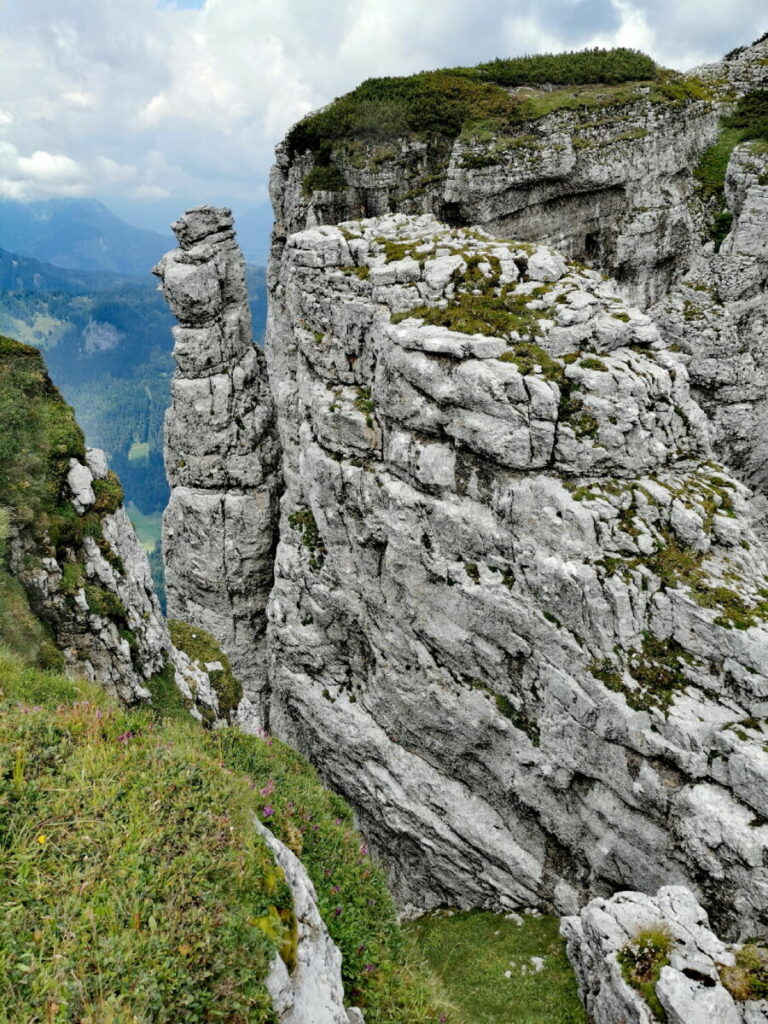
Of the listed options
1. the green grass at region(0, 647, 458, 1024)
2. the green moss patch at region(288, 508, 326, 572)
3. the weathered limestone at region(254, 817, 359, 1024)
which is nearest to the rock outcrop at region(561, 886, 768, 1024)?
the green grass at region(0, 647, 458, 1024)

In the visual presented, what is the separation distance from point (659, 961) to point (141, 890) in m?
15.2

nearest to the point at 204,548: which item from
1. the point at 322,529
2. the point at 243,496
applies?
the point at 243,496

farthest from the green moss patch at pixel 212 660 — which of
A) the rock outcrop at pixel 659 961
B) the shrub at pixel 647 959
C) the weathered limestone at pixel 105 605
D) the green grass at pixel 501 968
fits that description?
the shrub at pixel 647 959

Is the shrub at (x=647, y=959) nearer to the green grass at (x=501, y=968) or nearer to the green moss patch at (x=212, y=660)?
the green grass at (x=501, y=968)

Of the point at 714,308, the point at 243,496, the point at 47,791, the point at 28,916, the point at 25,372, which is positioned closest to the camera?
the point at 28,916

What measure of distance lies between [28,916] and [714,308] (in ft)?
132

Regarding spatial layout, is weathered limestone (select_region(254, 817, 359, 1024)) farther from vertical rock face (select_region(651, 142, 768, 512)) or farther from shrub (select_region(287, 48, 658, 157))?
shrub (select_region(287, 48, 658, 157))

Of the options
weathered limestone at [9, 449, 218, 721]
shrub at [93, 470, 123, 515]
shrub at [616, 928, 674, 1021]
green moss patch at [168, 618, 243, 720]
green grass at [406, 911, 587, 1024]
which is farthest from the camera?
green moss patch at [168, 618, 243, 720]

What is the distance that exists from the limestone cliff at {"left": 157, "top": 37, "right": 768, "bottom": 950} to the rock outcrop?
222cm

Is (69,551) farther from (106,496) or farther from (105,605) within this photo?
(106,496)

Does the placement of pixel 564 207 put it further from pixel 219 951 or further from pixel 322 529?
pixel 219 951

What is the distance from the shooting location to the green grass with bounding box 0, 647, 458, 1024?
759 centimetres

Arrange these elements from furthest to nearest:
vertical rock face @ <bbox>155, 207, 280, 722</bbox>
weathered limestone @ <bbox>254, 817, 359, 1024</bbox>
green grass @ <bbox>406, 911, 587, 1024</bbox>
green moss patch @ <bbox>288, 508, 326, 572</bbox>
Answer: vertical rock face @ <bbox>155, 207, 280, 722</bbox> → green moss patch @ <bbox>288, 508, 326, 572</bbox> → green grass @ <bbox>406, 911, 587, 1024</bbox> → weathered limestone @ <bbox>254, 817, 359, 1024</bbox>

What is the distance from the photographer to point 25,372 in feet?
74.7
